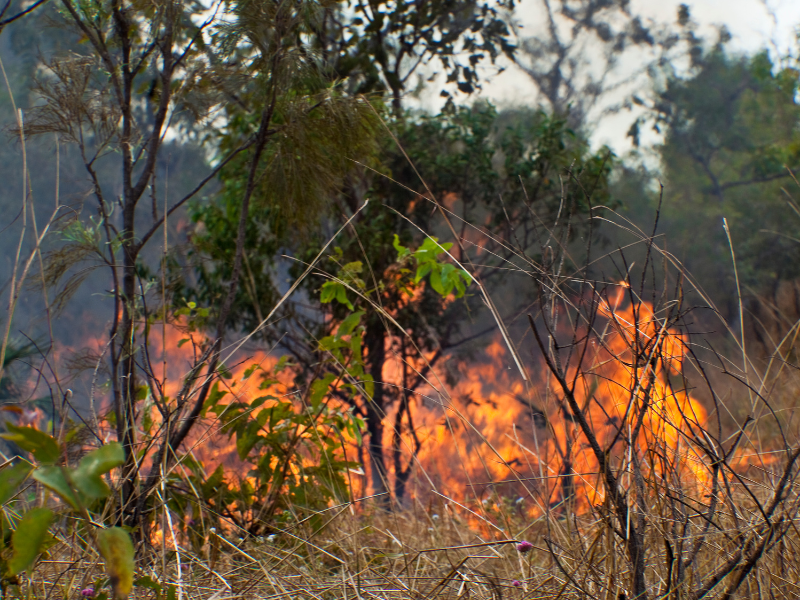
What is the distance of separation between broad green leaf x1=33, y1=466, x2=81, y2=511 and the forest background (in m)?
0.03

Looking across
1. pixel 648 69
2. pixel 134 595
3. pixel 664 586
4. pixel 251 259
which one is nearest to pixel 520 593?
pixel 664 586

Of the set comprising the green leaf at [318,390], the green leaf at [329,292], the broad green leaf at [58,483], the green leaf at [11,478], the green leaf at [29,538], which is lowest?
the green leaf at [318,390]

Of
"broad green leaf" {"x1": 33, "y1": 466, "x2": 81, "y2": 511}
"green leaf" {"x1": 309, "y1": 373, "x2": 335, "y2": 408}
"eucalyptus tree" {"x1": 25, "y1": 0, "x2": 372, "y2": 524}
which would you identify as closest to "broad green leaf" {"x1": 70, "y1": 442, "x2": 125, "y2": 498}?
"broad green leaf" {"x1": 33, "y1": 466, "x2": 81, "y2": 511}

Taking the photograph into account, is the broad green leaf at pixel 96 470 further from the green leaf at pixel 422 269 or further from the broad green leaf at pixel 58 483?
the green leaf at pixel 422 269

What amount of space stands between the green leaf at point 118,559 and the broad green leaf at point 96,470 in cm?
5

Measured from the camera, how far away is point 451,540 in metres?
1.30

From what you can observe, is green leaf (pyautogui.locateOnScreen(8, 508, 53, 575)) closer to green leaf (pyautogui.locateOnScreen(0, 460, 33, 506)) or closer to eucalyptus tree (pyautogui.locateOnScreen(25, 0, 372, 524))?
green leaf (pyautogui.locateOnScreen(0, 460, 33, 506))

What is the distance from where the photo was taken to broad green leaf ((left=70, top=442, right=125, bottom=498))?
1.01 feet

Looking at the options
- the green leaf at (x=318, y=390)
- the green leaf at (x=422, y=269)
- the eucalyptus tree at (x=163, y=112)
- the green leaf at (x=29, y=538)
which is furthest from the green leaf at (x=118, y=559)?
the green leaf at (x=422, y=269)

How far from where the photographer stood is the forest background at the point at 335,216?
1049 mm

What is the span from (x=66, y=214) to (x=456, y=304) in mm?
3702

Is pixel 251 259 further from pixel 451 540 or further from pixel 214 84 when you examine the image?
pixel 451 540

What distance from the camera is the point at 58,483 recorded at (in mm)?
316

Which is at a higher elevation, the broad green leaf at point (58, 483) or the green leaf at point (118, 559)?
the broad green leaf at point (58, 483)
